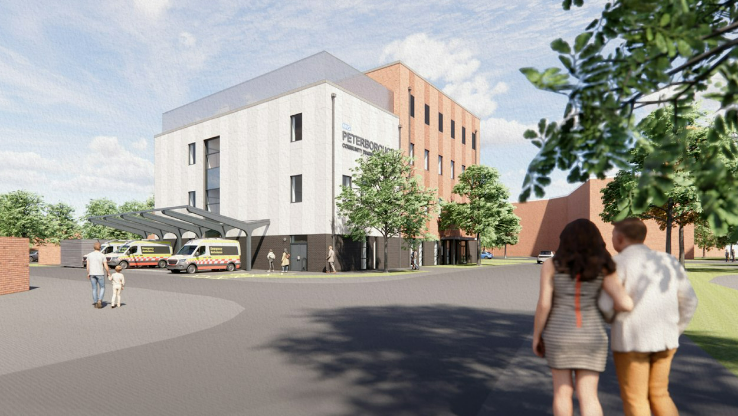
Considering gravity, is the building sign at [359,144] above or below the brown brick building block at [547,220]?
above

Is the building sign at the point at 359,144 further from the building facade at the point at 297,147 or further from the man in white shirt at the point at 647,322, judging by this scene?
the man in white shirt at the point at 647,322

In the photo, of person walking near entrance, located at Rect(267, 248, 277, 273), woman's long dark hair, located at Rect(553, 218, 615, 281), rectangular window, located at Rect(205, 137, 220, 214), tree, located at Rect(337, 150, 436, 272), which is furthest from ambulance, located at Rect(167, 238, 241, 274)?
woman's long dark hair, located at Rect(553, 218, 615, 281)

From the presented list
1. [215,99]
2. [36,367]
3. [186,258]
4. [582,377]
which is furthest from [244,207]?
[582,377]

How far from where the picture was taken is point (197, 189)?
3566 cm

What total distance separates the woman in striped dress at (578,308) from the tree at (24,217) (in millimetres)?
65808

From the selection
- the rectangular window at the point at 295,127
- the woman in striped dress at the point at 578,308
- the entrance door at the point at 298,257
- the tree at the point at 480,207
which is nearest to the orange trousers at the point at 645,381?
the woman in striped dress at the point at 578,308

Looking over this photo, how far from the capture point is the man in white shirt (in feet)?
9.84

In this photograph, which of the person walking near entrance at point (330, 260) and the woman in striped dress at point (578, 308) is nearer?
the woman in striped dress at point (578, 308)

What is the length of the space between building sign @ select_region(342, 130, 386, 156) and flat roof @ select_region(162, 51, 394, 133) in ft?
10.0

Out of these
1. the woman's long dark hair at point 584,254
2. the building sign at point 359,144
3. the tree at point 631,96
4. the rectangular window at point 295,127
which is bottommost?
the woman's long dark hair at point 584,254

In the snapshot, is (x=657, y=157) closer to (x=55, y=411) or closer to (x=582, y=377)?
(x=582, y=377)

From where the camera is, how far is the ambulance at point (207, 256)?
26344 millimetres

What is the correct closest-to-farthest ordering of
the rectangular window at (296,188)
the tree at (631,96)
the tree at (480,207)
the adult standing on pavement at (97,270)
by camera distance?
the tree at (631,96), the adult standing on pavement at (97,270), the rectangular window at (296,188), the tree at (480,207)

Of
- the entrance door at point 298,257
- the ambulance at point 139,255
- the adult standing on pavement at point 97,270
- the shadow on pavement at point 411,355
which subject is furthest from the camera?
the ambulance at point 139,255
